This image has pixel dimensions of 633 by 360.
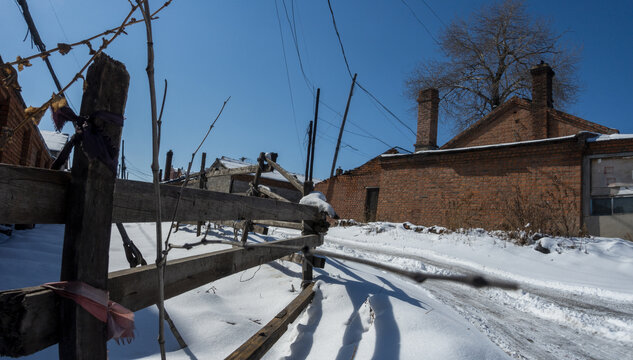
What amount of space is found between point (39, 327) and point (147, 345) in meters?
1.93

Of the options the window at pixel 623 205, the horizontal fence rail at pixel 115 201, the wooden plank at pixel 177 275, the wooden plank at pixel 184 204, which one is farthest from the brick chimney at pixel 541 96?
the horizontal fence rail at pixel 115 201

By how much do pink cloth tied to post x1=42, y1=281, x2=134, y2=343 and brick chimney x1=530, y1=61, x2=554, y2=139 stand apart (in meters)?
16.5

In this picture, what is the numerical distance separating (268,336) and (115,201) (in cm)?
152

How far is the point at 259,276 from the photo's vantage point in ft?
15.0

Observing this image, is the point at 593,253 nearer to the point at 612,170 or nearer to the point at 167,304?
the point at 612,170

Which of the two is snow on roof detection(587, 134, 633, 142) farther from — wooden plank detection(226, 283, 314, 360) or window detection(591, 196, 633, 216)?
wooden plank detection(226, 283, 314, 360)

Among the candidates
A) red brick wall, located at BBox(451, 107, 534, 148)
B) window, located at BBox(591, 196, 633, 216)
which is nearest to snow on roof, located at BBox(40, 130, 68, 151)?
red brick wall, located at BBox(451, 107, 534, 148)

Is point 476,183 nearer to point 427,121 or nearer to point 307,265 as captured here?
point 427,121

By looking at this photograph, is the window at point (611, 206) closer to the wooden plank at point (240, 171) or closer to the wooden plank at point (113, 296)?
the wooden plank at point (240, 171)

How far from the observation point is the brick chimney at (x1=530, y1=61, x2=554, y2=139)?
1380 cm

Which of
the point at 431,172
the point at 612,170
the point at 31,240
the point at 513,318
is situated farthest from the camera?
the point at 431,172

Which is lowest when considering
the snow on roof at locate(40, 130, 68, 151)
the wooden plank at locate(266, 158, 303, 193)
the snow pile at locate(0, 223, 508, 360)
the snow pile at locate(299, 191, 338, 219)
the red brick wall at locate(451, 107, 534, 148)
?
the snow pile at locate(0, 223, 508, 360)

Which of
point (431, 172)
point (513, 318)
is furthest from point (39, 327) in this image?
point (431, 172)

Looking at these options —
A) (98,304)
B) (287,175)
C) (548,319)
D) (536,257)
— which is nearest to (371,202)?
(536,257)
